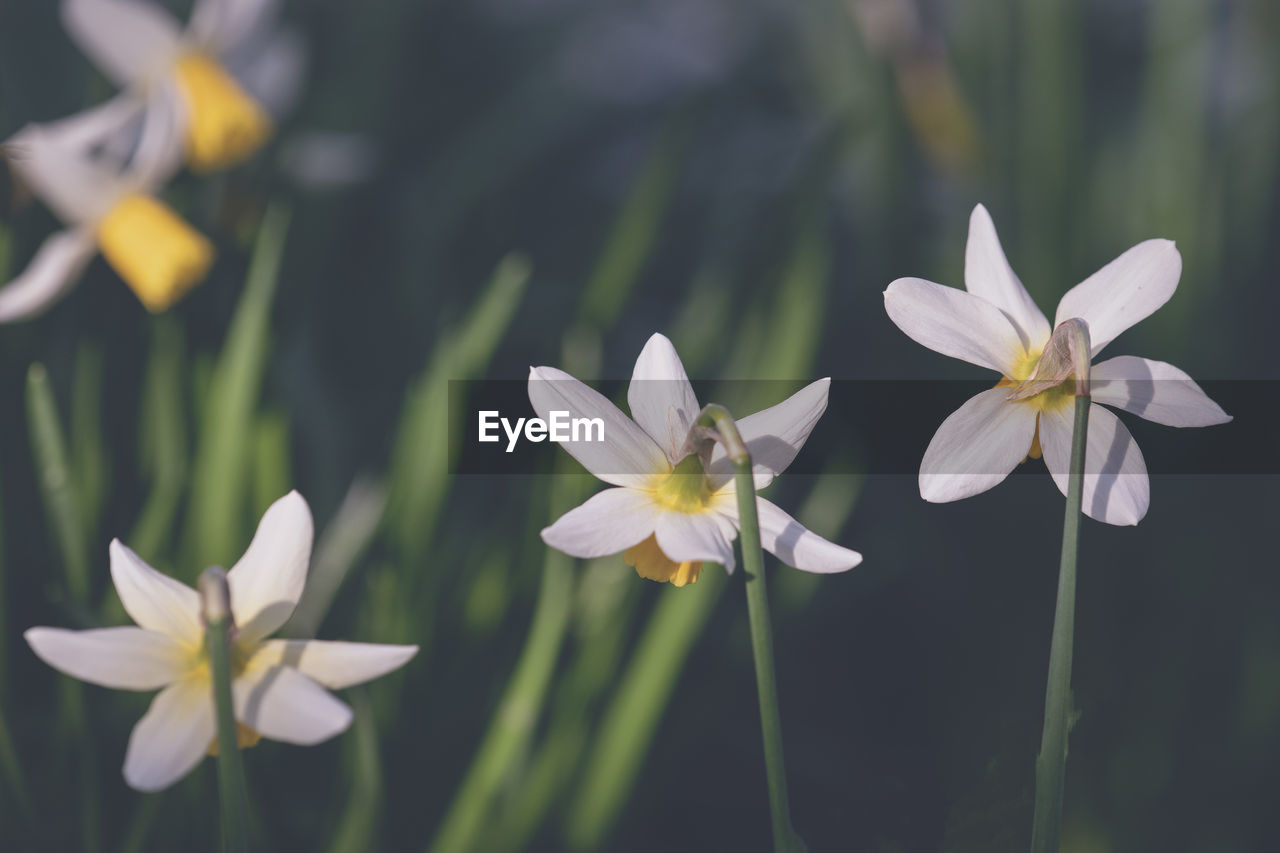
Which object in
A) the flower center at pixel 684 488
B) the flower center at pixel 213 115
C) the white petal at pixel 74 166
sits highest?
the flower center at pixel 213 115

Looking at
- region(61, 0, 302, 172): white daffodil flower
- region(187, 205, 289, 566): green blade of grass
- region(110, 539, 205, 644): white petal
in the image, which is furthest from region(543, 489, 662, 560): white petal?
region(61, 0, 302, 172): white daffodil flower

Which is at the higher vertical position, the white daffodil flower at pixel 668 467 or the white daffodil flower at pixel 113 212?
Result: the white daffodil flower at pixel 113 212

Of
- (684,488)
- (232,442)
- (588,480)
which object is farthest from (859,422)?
(684,488)

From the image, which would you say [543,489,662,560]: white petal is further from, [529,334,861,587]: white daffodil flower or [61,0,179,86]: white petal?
[61,0,179,86]: white petal

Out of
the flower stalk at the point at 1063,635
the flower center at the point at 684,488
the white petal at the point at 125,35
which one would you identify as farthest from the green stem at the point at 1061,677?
the white petal at the point at 125,35

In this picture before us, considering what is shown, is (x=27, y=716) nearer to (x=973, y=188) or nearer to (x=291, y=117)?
(x=291, y=117)

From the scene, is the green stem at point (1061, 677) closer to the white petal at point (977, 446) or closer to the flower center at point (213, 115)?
the white petal at point (977, 446)

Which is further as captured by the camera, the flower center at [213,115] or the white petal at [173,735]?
the flower center at [213,115]
